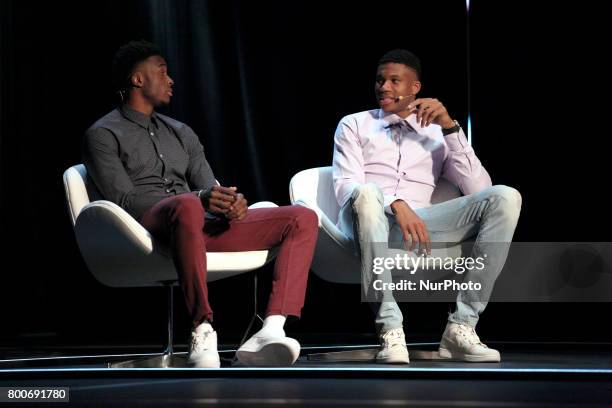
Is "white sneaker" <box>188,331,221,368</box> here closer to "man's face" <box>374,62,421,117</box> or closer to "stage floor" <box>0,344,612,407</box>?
"stage floor" <box>0,344,612,407</box>

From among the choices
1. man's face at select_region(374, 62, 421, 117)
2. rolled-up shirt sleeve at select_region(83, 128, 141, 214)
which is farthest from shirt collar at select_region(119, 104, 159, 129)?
man's face at select_region(374, 62, 421, 117)

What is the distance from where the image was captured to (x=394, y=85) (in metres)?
3.55

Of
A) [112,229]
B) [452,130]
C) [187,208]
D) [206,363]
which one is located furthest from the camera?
[452,130]

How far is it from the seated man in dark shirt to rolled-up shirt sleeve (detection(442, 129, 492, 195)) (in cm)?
67

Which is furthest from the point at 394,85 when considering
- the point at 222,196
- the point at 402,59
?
the point at 222,196

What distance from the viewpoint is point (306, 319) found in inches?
192

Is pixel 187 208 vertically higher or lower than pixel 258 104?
lower

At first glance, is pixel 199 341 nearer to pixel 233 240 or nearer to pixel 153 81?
pixel 233 240

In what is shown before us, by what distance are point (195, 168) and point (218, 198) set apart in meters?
0.53

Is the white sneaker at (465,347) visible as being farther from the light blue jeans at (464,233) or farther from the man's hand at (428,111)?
the man's hand at (428,111)

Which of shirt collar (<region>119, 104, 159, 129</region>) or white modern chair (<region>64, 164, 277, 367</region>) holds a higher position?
shirt collar (<region>119, 104, 159, 129</region>)

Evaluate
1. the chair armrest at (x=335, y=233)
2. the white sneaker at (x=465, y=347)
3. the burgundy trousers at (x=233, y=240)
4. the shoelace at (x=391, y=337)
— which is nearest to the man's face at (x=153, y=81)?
the burgundy trousers at (x=233, y=240)

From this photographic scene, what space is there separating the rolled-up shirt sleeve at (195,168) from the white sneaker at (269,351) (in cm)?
85

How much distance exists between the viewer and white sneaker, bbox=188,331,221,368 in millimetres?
2736
